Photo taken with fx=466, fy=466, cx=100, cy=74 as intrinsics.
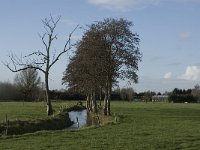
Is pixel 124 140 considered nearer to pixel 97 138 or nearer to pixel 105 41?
pixel 97 138

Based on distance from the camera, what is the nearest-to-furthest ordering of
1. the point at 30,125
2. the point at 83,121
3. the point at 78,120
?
1. the point at 30,125
2. the point at 83,121
3. the point at 78,120

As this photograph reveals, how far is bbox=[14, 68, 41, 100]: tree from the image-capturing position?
155875 mm

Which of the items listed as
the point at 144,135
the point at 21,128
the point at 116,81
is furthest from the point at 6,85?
the point at 144,135

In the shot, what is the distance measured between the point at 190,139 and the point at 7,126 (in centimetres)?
1511

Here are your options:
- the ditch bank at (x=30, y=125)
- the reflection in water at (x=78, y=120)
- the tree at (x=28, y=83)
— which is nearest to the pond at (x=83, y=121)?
the reflection in water at (x=78, y=120)

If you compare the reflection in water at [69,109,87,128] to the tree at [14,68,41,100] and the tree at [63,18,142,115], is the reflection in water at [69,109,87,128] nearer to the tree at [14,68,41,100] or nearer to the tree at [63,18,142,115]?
the tree at [63,18,142,115]

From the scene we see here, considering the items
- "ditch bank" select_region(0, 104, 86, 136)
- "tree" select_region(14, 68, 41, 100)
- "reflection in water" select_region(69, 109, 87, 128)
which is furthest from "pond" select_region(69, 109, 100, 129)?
"tree" select_region(14, 68, 41, 100)

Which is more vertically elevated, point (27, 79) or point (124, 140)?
point (27, 79)

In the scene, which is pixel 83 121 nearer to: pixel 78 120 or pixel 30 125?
pixel 78 120

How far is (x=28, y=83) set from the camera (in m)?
158

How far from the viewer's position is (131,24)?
58906 mm

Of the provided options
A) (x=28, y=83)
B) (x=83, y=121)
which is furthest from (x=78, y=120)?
(x=28, y=83)

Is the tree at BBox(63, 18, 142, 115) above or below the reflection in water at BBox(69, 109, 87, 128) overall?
above

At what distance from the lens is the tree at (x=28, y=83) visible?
156 m
